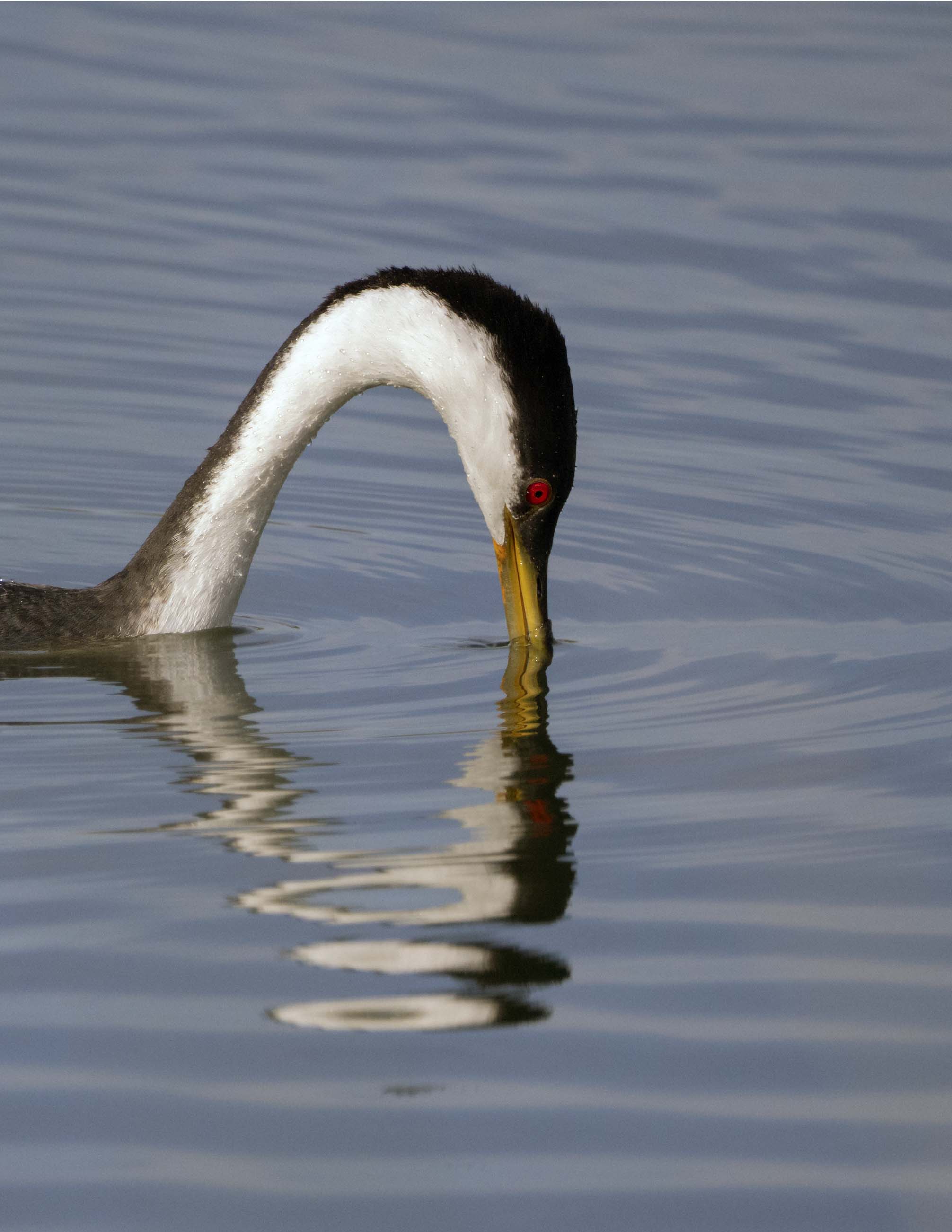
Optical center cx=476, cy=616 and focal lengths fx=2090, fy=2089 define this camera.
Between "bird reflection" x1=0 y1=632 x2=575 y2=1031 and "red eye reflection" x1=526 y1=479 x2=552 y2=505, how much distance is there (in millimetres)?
635

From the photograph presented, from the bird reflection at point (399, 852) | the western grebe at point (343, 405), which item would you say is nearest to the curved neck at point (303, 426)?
the western grebe at point (343, 405)

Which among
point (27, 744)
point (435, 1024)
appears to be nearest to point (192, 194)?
point (27, 744)

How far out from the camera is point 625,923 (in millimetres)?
5020

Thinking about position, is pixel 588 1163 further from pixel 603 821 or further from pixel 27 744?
pixel 27 744

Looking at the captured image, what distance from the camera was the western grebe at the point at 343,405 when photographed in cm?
683

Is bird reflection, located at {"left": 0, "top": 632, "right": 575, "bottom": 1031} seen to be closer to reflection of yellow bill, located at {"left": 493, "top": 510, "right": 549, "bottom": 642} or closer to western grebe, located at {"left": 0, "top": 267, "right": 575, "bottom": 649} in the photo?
reflection of yellow bill, located at {"left": 493, "top": 510, "right": 549, "bottom": 642}

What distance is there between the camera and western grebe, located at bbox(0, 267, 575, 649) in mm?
6832

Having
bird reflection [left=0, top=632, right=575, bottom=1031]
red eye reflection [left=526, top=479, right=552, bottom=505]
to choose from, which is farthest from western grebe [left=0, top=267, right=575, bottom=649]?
bird reflection [left=0, top=632, right=575, bottom=1031]

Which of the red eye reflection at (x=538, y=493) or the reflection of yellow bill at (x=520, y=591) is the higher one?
the red eye reflection at (x=538, y=493)

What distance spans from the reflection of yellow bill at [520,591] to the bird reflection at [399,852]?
0.26ft

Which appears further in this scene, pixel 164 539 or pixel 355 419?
pixel 355 419

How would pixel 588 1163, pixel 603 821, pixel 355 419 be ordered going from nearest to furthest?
pixel 588 1163 → pixel 603 821 → pixel 355 419

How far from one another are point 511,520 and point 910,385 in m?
4.59

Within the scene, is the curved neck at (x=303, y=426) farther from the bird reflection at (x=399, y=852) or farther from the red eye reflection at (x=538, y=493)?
the bird reflection at (x=399, y=852)
